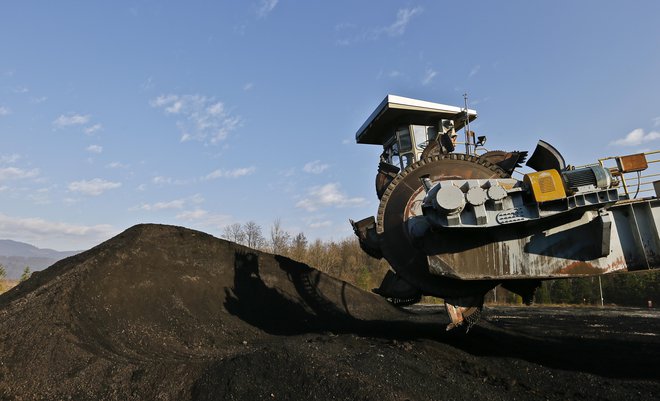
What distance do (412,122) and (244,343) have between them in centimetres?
669

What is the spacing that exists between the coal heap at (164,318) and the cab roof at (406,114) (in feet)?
17.9

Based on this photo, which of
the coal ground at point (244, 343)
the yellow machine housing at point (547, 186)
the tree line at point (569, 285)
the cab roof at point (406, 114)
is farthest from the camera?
the tree line at point (569, 285)

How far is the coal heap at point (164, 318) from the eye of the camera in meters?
5.29

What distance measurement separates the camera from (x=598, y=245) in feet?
18.1

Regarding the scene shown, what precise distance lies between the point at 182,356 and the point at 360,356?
10.8ft

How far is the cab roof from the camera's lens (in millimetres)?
10328

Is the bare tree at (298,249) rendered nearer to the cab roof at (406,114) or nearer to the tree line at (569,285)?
the tree line at (569,285)

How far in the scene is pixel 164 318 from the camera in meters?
9.38

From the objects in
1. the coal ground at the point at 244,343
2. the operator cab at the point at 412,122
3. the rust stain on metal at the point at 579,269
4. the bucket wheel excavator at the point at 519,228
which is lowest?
the coal ground at the point at 244,343

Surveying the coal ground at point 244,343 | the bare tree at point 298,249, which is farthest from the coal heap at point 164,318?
the bare tree at point 298,249

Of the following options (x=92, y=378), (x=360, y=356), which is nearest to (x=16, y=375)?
(x=92, y=378)

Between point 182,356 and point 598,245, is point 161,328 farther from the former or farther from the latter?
point 598,245

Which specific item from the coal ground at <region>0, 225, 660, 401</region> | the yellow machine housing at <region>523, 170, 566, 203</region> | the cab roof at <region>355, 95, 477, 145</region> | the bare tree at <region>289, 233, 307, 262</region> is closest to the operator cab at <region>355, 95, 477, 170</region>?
the cab roof at <region>355, 95, 477, 145</region>

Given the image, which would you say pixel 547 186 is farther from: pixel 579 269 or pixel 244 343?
pixel 244 343
